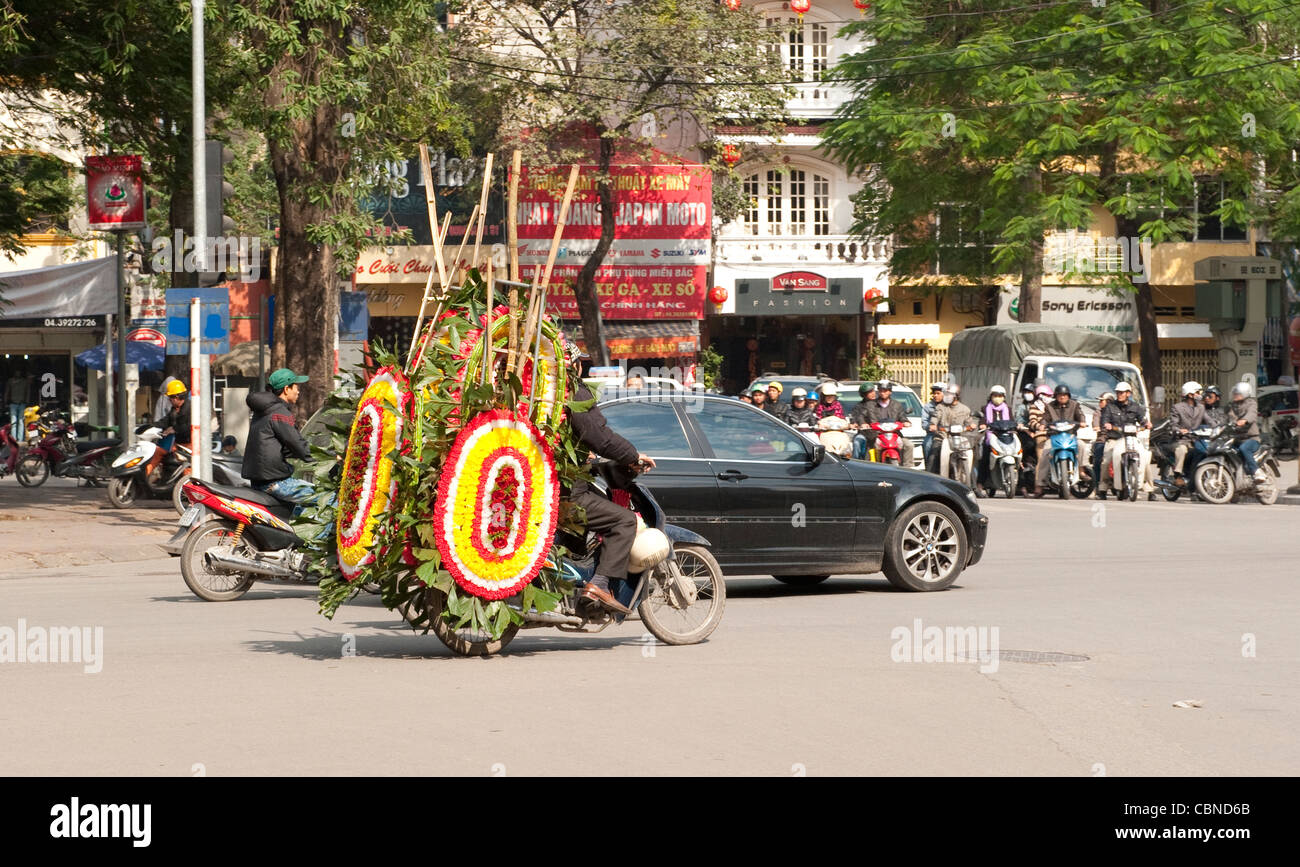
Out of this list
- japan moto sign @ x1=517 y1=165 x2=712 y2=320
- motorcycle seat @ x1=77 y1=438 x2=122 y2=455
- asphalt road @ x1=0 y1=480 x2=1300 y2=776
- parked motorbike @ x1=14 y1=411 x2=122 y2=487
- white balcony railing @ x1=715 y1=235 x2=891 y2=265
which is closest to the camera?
asphalt road @ x1=0 y1=480 x2=1300 y2=776

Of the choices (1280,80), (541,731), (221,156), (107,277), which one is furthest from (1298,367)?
(541,731)

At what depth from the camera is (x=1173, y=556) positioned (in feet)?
51.3

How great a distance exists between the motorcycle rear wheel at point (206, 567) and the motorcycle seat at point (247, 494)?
0.22 m

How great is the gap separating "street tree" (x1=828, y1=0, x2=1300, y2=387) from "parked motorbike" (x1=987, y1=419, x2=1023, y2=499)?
796 cm

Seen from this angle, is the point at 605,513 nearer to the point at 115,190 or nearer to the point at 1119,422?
the point at 115,190

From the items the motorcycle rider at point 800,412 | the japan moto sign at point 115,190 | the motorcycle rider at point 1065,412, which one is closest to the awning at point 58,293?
the japan moto sign at point 115,190

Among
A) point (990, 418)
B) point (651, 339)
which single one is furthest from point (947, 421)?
point (651, 339)

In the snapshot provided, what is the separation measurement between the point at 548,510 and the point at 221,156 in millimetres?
11291

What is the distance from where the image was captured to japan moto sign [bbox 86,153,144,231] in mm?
20297

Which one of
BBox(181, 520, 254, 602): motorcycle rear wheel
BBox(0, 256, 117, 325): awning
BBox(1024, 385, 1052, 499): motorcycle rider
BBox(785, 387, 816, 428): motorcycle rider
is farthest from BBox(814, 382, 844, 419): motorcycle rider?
BBox(0, 256, 117, 325): awning

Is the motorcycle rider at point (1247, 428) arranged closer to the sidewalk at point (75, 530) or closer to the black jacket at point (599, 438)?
the sidewalk at point (75, 530)

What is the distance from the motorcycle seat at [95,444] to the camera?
24172 mm

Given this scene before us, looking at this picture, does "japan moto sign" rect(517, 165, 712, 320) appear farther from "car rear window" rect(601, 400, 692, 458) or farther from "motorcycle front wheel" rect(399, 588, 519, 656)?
"motorcycle front wheel" rect(399, 588, 519, 656)

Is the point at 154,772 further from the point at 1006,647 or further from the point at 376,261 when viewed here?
the point at 376,261
